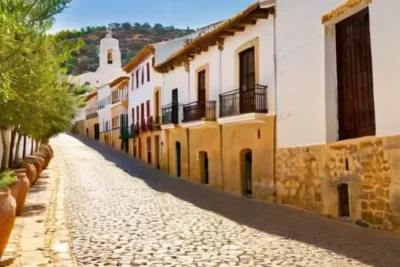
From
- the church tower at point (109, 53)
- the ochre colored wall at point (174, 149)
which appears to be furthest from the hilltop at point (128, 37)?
the ochre colored wall at point (174, 149)

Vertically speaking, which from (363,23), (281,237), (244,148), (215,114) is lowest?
(281,237)

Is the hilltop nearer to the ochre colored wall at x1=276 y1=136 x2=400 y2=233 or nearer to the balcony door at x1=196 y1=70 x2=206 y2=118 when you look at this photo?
the balcony door at x1=196 y1=70 x2=206 y2=118

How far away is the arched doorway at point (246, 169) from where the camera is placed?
15.7 metres

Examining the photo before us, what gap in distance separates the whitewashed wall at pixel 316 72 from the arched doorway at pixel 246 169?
8.70ft

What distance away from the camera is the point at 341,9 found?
394 inches

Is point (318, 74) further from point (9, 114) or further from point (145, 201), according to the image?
point (9, 114)

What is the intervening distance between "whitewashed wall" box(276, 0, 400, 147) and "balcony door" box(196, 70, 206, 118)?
552cm

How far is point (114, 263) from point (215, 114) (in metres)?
11.5

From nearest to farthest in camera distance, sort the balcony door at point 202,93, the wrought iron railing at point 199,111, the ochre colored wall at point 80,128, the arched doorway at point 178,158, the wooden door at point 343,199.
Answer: the wooden door at point 343,199 → the wrought iron railing at point 199,111 → the balcony door at point 202,93 → the arched doorway at point 178,158 → the ochre colored wall at point 80,128

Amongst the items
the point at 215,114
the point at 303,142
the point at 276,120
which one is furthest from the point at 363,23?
the point at 215,114

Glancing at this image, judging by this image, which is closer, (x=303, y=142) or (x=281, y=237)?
(x=281, y=237)

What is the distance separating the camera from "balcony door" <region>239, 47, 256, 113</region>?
14.4 m

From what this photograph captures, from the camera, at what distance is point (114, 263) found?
20.8ft

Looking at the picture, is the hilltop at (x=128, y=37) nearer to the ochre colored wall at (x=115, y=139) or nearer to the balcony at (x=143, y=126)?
the ochre colored wall at (x=115, y=139)
